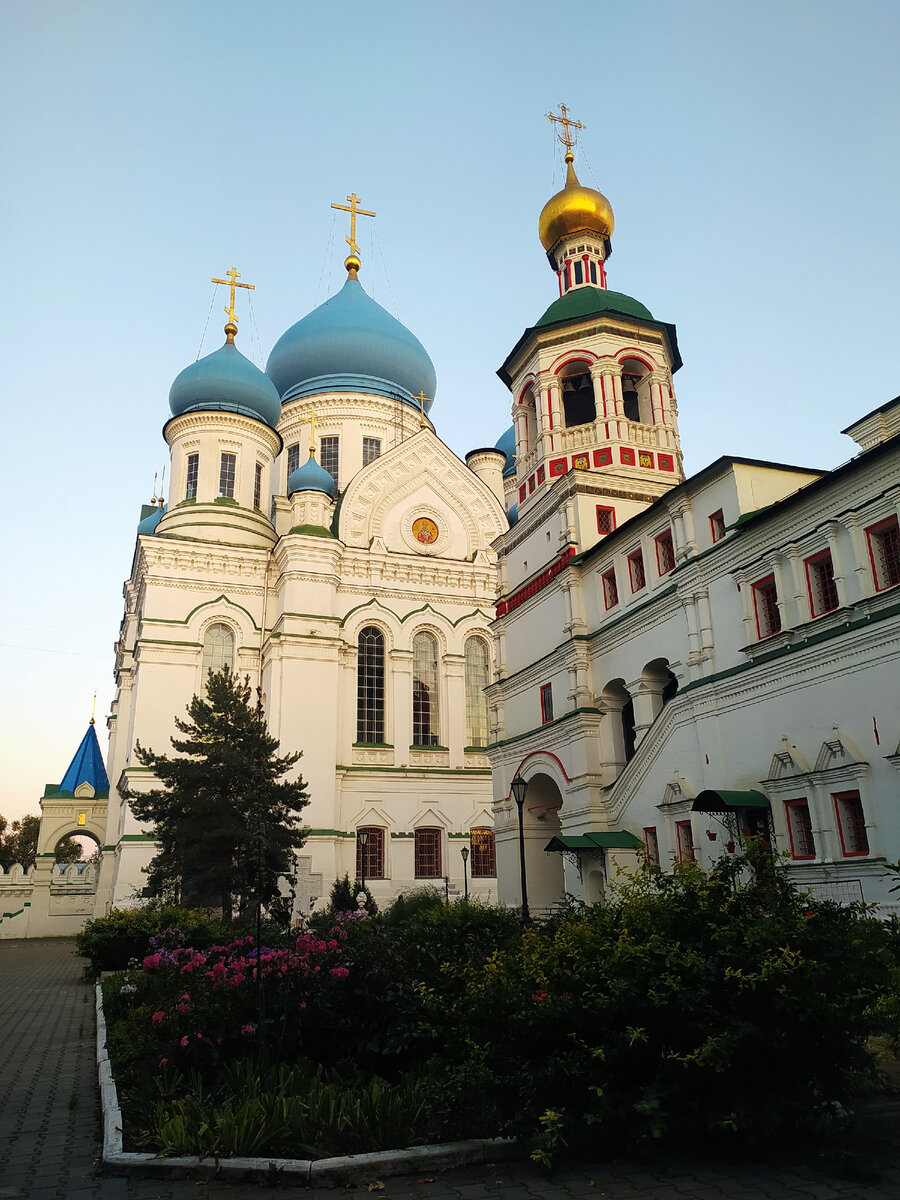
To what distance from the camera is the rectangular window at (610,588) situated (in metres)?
18.4

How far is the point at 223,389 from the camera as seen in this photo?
31.9 m

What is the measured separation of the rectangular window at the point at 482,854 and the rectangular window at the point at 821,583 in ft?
57.8

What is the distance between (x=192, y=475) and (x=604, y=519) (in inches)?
674

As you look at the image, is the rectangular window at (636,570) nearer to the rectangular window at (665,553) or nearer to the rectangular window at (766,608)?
the rectangular window at (665,553)

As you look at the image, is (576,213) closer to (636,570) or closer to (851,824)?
(636,570)

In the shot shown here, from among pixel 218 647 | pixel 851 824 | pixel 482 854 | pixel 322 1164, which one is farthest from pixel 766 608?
pixel 218 647

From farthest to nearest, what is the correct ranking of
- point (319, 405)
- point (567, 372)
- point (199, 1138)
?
point (319, 405) → point (567, 372) → point (199, 1138)

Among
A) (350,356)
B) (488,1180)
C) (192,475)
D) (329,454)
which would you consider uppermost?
(350,356)

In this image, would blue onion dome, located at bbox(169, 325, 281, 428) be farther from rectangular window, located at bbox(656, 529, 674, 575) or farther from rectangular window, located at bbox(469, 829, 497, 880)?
rectangular window, located at bbox(656, 529, 674, 575)

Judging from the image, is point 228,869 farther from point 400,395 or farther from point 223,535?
point 400,395

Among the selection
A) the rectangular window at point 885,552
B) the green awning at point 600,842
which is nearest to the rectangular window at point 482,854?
the green awning at point 600,842

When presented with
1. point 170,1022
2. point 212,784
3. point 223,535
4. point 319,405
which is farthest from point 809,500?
point 319,405

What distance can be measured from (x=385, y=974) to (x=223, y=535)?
23.6m

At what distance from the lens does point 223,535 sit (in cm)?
2973
